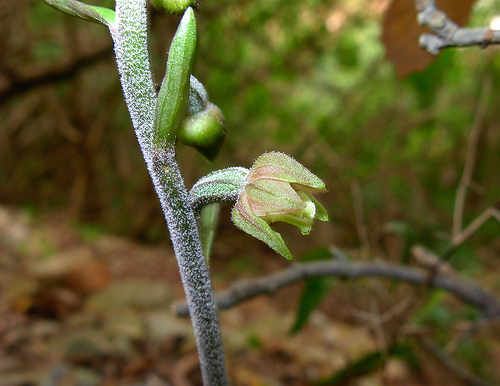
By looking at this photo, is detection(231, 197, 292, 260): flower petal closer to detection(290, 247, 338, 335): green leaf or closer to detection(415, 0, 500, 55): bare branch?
detection(415, 0, 500, 55): bare branch

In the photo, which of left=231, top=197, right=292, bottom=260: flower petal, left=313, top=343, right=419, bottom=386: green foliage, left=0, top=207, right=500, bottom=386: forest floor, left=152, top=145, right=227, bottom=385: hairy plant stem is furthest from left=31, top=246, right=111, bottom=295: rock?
left=231, top=197, right=292, bottom=260: flower petal

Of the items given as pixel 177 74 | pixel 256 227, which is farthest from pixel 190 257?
pixel 177 74

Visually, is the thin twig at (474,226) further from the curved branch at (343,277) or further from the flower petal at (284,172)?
the flower petal at (284,172)

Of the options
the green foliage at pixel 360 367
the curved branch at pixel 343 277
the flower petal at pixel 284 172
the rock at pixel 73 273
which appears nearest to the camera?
the flower petal at pixel 284 172

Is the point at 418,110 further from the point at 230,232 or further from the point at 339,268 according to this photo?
the point at 339,268

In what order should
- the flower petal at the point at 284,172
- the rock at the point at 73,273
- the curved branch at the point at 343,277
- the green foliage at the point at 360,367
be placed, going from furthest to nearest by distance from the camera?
the rock at the point at 73,273 < the green foliage at the point at 360,367 < the curved branch at the point at 343,277 < the flower petal at the point at 284,172

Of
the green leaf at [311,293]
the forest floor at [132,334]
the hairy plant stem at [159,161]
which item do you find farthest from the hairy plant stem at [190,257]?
the forest floor at [132,334]

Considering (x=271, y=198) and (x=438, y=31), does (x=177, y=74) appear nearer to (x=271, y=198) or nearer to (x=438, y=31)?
(x=271, y=198)
